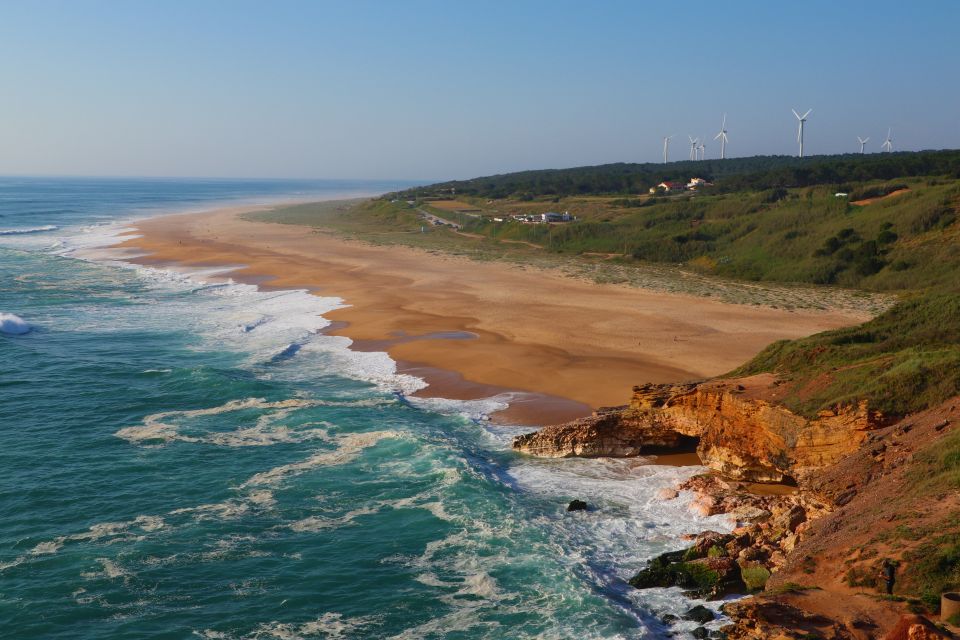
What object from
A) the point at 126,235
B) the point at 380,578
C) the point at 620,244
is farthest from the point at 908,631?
the point at 126,235

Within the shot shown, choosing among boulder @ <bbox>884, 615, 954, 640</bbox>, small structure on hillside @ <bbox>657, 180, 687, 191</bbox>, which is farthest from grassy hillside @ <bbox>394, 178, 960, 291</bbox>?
boulder @ <bbox>884, 615, 954, 640</bbox>

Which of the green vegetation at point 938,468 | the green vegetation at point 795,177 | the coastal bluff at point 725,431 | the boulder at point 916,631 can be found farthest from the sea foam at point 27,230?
the boulder at point 916,631

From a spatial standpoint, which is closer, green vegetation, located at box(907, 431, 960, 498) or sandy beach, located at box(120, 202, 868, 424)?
green vegetation, located at box(907, 431, 960, 498)

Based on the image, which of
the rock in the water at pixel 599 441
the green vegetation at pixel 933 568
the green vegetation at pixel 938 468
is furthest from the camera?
the rock in the water at pixel 599 441

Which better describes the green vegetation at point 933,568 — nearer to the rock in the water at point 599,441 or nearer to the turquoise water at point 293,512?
the turquoise water at point 293,512

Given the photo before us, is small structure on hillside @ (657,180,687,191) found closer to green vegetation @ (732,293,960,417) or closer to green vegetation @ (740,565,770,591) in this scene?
green vegetation @ (732,293,960,417)

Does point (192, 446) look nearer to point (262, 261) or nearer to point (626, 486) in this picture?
point (626, 486)

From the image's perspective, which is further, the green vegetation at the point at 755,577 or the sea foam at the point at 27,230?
the sea foam at the point at 27,230
